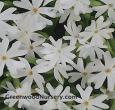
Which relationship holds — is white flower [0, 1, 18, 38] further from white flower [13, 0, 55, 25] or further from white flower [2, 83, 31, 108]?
white flower [2, 83, 31, 108]

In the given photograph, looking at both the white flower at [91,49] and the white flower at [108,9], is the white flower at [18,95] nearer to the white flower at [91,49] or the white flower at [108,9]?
Answer: the white flower at [91,49]

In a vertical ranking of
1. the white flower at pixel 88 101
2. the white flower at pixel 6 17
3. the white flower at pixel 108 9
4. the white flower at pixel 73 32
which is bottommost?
the white flower at pixel 88 101

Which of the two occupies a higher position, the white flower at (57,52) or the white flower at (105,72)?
the white flower at (57,52)

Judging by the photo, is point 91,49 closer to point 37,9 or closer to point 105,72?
point 105,72

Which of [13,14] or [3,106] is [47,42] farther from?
[3,106]

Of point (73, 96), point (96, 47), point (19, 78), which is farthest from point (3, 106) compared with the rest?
point (96, 47)

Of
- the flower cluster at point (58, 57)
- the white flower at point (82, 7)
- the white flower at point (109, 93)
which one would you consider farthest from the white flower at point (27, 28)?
the white flower at point (109, 93)

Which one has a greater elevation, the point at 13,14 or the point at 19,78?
the point at 13,14

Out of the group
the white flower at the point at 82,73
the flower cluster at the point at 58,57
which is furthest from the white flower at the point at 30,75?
the white flower at the point at 82,73
